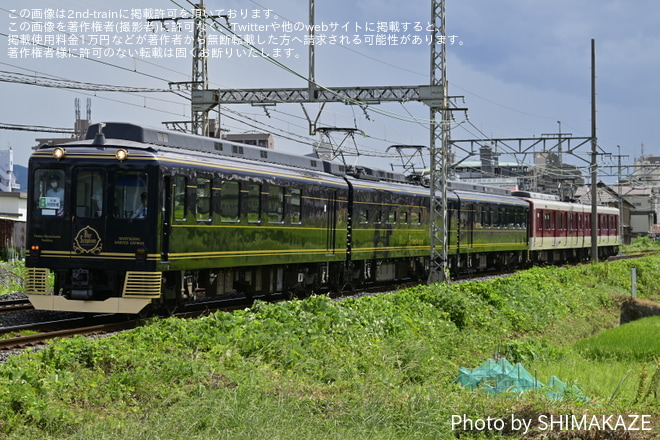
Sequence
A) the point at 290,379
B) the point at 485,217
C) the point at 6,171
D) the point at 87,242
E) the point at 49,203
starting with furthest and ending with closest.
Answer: the point at 6,171 → the point at 485,217 → the point at 49,203 → the point at 87,242 → the point at 290,379

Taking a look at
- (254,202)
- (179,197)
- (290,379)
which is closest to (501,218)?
(254,202)

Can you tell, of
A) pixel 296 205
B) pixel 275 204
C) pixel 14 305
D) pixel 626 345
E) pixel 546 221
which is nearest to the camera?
pixel 626 345

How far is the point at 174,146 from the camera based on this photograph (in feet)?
51.2

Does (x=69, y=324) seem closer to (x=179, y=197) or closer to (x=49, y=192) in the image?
(x=49, y=192)

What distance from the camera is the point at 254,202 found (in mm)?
16953

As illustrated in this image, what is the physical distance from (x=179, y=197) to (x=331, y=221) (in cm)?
643

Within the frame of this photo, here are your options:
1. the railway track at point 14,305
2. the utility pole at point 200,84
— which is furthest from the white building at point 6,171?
the railway track at point 14,305

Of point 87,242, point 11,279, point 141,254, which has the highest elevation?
point 87,242

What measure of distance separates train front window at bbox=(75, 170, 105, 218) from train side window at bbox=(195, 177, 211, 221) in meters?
1.73

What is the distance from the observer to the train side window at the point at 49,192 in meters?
14.5

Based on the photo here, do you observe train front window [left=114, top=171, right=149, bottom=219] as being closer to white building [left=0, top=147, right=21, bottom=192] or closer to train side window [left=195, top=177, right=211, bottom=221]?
train side window [left=195, top=177, right=211, bottom=221]

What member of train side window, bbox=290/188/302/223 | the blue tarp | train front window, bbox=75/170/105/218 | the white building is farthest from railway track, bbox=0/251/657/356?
the white building

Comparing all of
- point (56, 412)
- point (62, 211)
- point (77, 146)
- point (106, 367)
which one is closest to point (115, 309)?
point (62, 211)

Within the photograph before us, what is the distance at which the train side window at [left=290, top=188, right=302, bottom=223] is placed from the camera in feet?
60.9
